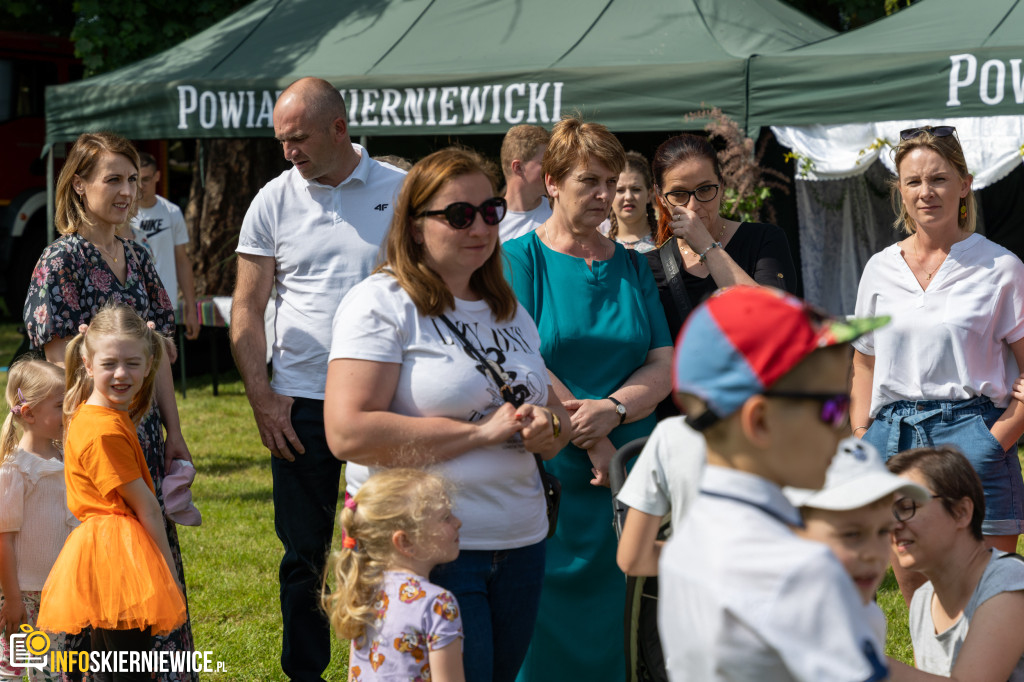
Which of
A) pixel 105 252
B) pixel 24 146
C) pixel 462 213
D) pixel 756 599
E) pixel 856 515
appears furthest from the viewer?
pixel 24 146

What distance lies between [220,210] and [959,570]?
1025 centimetres

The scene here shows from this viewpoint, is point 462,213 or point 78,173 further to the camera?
point 78,173

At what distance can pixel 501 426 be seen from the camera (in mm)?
2441

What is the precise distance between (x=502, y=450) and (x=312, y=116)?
1666 millimetres

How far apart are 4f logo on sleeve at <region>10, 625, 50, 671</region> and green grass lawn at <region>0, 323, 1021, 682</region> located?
726 mm

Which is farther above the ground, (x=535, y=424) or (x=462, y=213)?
(x=462, y=213)

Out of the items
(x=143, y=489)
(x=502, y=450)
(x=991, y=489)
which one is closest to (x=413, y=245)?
(x=502, y=450)

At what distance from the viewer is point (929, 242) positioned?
350 cm

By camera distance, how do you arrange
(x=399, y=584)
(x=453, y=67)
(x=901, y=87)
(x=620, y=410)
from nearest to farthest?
(x=399, y=584) < (x=620, y=410) < (x=901, y=87) < (x=453, y=67)

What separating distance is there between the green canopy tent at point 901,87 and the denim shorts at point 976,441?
3.61 m

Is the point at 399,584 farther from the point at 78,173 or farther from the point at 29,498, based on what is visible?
the point at 78,173

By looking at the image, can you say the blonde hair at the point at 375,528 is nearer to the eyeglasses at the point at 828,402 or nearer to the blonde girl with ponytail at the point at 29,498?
the eyeglasses at the point at 828,402

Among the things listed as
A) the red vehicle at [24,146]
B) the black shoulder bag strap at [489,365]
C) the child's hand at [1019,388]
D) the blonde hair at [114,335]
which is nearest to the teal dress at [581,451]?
the black shoulder bag strap at [489,365]

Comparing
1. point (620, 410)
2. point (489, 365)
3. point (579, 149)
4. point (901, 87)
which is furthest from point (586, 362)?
point (901, 87)
